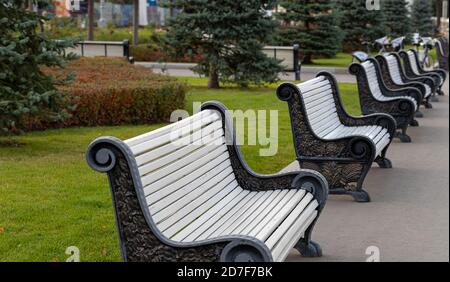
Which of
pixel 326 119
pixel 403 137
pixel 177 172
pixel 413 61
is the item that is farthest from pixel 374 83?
pixel 177 172

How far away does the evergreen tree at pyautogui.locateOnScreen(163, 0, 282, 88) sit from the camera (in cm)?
2006

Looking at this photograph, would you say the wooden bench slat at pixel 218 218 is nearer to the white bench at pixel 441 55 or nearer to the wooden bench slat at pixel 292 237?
the wooden bench slat at pixel 292 237

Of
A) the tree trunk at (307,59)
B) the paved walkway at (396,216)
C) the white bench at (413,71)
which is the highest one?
the white bench at (413,71)

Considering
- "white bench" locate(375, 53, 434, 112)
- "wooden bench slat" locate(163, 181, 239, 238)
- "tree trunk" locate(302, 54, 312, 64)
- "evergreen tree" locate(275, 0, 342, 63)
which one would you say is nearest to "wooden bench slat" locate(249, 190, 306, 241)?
"wooden bench slat" locate(163, 181, 239, 238)

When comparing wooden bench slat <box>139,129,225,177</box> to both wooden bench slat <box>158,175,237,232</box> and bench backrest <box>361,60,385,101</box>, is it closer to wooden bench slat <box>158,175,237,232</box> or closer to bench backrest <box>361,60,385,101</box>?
wooden bench slat <box>158,175,237,232</box>

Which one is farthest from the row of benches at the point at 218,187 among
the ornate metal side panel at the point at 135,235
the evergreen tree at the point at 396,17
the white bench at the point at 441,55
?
the evergreen tree at the point at 396,17

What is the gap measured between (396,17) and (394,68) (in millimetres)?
27524

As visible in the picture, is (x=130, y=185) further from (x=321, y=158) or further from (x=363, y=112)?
(x=363, y=112)

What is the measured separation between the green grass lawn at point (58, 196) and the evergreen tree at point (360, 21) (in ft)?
77.3

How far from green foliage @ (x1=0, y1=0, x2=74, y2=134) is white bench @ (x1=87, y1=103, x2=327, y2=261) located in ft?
14.9

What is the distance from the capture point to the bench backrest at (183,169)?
15.4 ft

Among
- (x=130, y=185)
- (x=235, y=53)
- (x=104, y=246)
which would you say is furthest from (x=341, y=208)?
(x=235, y=53)

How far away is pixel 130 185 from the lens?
446cm

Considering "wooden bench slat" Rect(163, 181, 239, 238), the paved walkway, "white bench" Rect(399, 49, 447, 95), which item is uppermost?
"white bench" Rect(399, 49, 447, 95)
